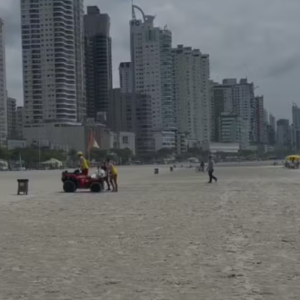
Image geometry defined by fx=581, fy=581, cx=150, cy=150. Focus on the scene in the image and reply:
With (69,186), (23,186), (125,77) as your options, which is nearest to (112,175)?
(69,186)

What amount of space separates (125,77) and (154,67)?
12.6m

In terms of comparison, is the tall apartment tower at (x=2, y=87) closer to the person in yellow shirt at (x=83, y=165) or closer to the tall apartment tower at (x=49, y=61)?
the tall apartment tower at (x=49, y=61)

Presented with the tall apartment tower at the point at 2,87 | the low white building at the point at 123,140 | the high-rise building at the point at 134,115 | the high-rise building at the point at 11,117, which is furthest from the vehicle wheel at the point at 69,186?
the high-rise building at the point at 134,115

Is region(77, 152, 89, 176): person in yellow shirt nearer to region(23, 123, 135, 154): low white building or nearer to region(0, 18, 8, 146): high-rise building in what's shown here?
region(23, 123, 135, 154): low white building

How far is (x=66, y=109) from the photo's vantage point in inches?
5625

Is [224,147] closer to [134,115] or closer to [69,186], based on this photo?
[134,115]

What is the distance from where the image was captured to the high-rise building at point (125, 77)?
18325cm

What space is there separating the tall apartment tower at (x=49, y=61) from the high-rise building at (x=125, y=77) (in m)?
35.0

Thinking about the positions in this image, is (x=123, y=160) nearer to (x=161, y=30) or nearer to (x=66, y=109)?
(x=66, y=109)

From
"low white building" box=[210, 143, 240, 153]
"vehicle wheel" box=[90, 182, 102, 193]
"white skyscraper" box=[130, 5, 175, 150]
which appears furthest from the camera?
"low white building" box=[210, 143, 240, 153]

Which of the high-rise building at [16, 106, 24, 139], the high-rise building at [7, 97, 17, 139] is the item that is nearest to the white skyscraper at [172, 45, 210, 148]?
the high-rise building at [16, 106, 24, 139]

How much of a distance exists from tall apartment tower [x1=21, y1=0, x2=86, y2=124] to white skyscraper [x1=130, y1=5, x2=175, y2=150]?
3427 cm

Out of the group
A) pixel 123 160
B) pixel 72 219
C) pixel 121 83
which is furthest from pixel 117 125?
pixel 72 219

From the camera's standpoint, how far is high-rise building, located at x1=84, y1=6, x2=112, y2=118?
170750 mm
